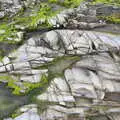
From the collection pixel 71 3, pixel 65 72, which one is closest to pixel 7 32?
pixel 65 72

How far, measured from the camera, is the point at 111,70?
22797mm

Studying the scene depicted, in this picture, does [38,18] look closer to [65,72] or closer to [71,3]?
[71,3]

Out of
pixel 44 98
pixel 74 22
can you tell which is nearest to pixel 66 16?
pixel 74 22

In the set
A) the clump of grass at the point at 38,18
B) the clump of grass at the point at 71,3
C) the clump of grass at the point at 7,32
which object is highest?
the clump of grass at the point at 71,3

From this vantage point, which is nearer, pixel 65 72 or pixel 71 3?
pixel 65 72

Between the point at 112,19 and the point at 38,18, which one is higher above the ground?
the point at 38,18

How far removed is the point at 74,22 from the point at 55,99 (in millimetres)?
10066

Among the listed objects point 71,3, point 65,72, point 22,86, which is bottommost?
point 22,86

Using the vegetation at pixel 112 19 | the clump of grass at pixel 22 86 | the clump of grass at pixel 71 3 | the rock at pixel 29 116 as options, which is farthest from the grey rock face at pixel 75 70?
the clump of grass at pixel 71 3

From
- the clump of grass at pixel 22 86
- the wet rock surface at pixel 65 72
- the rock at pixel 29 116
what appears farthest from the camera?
the clump of grass at pixel 22 86

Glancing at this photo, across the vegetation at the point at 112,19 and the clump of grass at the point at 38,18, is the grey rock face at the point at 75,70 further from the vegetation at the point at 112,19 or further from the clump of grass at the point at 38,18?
the vegetation at the point at 112,19

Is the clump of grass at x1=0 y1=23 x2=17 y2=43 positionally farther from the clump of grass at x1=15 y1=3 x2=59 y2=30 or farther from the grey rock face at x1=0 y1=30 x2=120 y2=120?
the grey rock face at x1=0 y1=30 x2=120 y2=120

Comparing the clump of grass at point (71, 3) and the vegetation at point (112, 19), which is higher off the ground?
the clump of grass at point (71, 3)

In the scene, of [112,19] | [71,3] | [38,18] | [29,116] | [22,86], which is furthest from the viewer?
[71,3]
